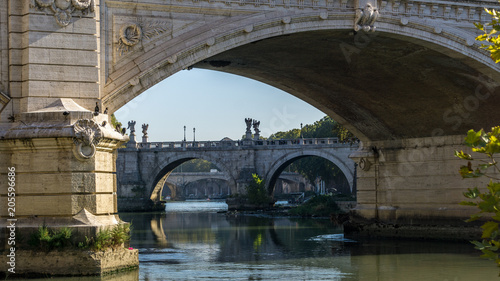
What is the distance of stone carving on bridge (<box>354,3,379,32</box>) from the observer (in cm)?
1738

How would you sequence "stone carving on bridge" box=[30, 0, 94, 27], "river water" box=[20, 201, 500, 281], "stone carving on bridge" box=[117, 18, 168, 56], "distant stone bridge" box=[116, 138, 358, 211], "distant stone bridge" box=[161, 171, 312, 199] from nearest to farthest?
"stone carving on bridge" box=[30, 0, 94, 27], "stone carving on bridge" box=[117, 18, 168, 56], "river water" box=[20, 201, 500, 281], "distant stone bridge" box=[116, 138, 358, 211], "distant stone bridge" box=[161, 171, 312, 199]

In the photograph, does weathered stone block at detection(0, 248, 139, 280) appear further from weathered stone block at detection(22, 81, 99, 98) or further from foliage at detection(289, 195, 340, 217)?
foliage at detection(289, 195, 340, 217)

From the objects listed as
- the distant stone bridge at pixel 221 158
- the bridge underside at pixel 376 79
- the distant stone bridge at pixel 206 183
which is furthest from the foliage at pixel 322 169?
the bridge underside at pixel 376 79

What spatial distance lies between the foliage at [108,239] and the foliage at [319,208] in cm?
2775

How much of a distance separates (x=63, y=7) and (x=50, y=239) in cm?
460

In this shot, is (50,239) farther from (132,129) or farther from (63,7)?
(132,129)

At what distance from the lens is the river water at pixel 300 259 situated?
1636cm

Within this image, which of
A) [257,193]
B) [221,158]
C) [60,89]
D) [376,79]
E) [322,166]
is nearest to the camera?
[60,89]

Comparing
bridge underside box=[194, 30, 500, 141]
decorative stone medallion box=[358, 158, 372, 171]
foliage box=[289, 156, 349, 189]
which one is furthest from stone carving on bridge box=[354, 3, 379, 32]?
foliage box=[289, 156, 349, 189]

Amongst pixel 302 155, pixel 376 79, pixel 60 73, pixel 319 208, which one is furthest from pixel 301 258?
pixel 302 155

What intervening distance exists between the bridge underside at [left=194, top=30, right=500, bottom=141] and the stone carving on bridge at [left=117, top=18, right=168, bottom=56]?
354 cm

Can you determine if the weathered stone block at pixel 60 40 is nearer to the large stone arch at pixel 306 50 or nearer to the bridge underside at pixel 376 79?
the large stone arch at pixel 306 50

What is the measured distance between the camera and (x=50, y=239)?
13273mm

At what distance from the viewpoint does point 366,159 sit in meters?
26.3
